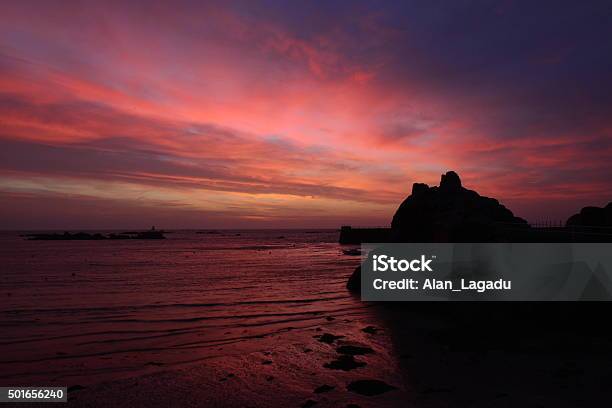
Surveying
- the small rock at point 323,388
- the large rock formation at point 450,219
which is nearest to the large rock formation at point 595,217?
the large rock formation at point 450,219

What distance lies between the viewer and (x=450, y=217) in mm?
26422

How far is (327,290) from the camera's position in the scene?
2667 centimetres

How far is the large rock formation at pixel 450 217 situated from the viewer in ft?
78.4

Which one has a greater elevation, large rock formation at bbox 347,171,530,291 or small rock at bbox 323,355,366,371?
large rock formation at bbox 347,171,530,291

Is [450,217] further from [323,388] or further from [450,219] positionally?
[323,388]

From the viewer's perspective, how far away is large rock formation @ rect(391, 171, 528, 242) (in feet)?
78.4

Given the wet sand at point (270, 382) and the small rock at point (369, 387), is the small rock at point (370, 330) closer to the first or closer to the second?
the wet sand at point (270, 382)

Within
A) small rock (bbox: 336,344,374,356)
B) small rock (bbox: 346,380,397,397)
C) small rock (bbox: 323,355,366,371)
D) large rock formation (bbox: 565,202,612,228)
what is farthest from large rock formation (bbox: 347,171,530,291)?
small rock (bbox: 346,380,397,397)

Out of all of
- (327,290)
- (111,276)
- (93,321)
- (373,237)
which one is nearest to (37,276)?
(111,276)

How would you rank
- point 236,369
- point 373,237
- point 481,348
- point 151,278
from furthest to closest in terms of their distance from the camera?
point 373,237, point 151,278, point 481,348, point 236,369

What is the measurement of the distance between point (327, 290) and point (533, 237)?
13408 mm

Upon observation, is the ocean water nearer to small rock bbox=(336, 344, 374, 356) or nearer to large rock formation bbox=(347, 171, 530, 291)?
small rock bbox=(336, 344, 374, 356)

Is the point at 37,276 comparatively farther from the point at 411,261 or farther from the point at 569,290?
the point at 569,290

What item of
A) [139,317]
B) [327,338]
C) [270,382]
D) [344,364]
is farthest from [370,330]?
[139,317]
